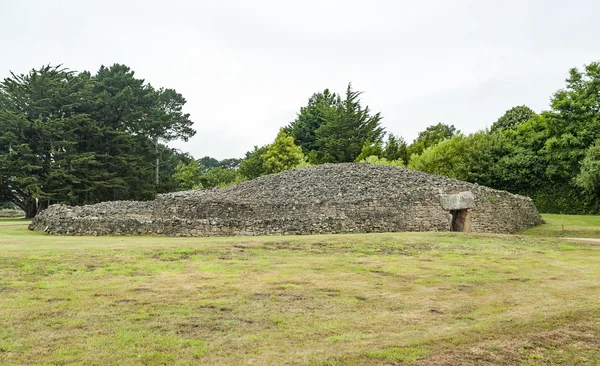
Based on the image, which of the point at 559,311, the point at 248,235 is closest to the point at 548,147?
the point at 248,235

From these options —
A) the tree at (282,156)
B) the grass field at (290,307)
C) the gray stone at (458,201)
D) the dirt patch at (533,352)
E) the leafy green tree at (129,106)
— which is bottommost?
the dirt patch at (533,352)

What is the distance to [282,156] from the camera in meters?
43.2

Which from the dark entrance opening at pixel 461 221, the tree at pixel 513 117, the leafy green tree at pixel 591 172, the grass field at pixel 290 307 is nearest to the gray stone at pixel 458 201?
the dark entrance opening at pixel 461 221

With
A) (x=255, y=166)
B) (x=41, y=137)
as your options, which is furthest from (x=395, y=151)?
(x=41, y=137)

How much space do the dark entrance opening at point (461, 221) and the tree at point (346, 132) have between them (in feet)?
96.1

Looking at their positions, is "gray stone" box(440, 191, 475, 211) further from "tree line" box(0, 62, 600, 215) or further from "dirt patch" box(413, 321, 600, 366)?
"dirt patch" box(413, 321, 600, 366)

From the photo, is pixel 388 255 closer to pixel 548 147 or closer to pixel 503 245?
pixel 503 245

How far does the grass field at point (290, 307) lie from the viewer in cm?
447

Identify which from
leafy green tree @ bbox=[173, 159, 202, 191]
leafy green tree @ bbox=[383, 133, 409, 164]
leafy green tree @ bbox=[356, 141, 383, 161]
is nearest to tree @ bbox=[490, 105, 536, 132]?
leafy green tree @ bbox=[383, 133, 409, 164]

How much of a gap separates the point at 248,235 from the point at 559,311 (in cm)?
1079

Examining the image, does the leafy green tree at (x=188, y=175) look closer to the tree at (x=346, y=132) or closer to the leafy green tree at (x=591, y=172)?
the tree at (x=346, y=132)

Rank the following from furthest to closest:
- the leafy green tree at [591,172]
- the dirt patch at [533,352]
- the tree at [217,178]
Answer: the tree at [217,178] → the leafy green tree at [591,172] → the dirt patch at [533,352]

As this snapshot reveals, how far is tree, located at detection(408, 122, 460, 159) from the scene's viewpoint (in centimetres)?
4522

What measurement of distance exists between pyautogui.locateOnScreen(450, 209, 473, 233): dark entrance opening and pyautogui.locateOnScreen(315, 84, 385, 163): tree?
29305mm
